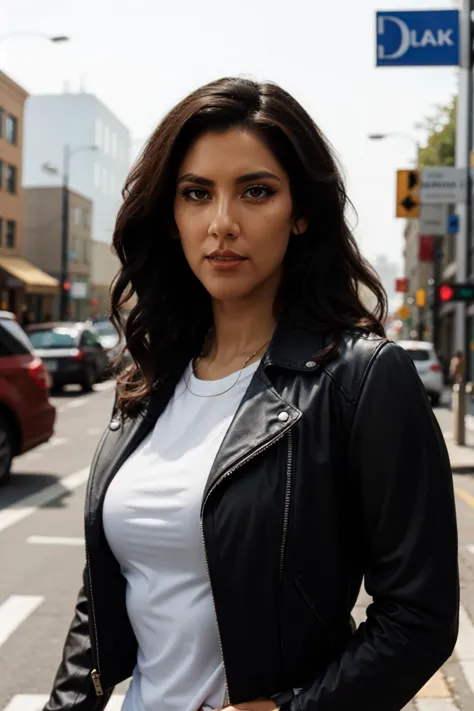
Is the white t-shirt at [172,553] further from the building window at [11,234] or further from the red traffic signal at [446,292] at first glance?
the building window at [11,234]

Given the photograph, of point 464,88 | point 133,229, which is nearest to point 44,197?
point 464,88

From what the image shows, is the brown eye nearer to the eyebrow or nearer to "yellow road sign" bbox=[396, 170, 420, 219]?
the eyebrow

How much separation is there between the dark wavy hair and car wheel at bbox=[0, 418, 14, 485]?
316 inches

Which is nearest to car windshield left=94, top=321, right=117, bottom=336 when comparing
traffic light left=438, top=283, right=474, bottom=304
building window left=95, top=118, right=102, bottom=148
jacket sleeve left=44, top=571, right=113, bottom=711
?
traffic light left=438, top=283, right=474, bottom=304

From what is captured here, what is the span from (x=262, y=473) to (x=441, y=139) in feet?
144

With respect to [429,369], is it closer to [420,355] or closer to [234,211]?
[420,355]

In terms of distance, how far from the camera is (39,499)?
9320mm

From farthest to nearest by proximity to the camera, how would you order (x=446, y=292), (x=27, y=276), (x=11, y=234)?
1. (x=11, y=234)
2. (x=27, y=276)
3. (x=446, y=292)

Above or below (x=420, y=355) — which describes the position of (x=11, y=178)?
above

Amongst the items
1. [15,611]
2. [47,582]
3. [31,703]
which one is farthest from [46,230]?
[31,703]

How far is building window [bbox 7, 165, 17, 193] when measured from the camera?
46.0 m

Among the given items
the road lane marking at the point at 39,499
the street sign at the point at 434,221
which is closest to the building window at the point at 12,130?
the street sign at the point at 434,221

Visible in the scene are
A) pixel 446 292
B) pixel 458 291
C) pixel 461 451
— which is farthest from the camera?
pixel 446 292

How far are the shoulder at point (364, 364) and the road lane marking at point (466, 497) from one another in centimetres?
796
